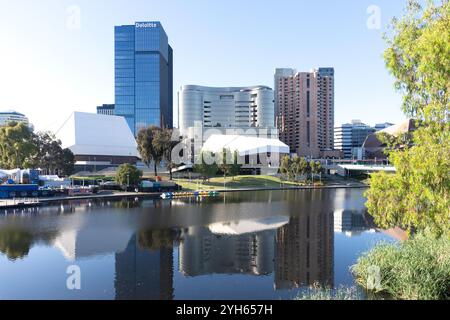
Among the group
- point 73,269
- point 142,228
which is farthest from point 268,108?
point 73,269

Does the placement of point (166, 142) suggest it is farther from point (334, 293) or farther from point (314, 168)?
point (334, 293)

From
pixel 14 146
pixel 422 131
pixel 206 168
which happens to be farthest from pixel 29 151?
pixel 422 131

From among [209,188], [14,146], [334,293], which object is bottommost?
[209,188]

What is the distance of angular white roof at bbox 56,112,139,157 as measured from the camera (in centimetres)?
10313

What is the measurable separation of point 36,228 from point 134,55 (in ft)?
547

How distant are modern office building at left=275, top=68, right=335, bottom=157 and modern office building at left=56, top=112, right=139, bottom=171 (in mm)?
100246

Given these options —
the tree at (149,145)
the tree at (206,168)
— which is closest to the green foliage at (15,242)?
the tree at (149,145)

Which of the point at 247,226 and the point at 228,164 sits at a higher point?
the point at 228,164

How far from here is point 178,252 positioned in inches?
999

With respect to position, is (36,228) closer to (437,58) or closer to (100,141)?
(437,58)

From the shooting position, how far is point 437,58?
Answer: 33.9ft

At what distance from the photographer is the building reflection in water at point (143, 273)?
57.0 ft

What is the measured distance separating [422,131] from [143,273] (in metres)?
17.4

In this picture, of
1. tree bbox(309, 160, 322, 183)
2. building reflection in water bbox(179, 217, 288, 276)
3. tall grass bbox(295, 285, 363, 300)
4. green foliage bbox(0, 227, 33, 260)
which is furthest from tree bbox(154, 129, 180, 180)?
tall grass bbox(295, 285, 363, 300)
